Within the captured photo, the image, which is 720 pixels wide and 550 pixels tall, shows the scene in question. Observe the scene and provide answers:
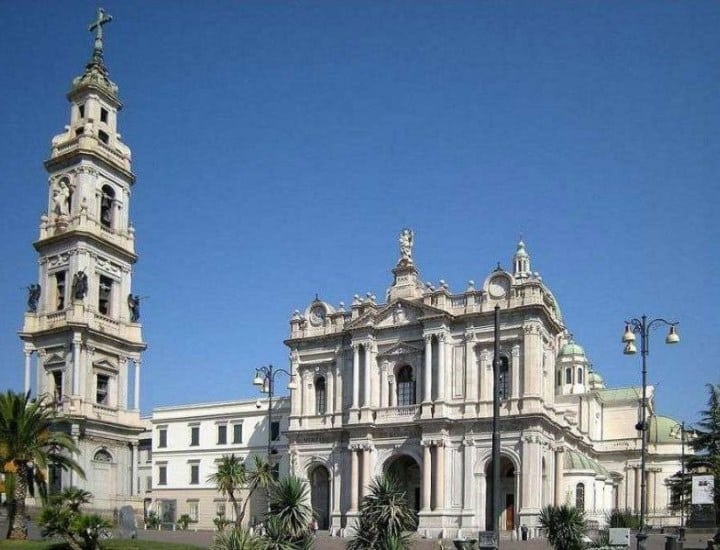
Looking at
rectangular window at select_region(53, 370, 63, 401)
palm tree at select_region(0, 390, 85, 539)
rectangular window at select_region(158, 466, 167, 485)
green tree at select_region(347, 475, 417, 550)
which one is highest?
rectangular window at select_region(53, 370, 63, 401)

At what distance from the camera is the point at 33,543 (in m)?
34.2

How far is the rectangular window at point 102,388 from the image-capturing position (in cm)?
5575

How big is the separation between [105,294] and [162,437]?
976 inches

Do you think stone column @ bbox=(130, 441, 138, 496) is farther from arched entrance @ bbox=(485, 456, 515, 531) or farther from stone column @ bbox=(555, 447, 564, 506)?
stone column @ bbox=(555, 447, 564, 506)

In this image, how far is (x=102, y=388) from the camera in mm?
56156

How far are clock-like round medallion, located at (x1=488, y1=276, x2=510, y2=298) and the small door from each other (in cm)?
1326

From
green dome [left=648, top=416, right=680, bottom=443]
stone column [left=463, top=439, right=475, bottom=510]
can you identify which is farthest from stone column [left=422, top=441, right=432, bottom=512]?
green dome [left=648, top=416, right=680, bottom=443]

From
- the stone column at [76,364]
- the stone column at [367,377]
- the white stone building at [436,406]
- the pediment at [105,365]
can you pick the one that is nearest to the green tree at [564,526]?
the white stone building at [436,406]

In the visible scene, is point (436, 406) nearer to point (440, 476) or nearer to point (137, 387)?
point (440, 476)

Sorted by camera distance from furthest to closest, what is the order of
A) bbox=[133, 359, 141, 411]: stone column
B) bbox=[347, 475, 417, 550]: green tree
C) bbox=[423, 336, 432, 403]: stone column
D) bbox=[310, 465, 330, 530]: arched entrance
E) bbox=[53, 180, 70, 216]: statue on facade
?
1. bbox=[310, 465, 330, 530]: arched entrance
2. bbox=[423, 336, 432, 403]: stone column
3. bbox=[133, 359, 141, 411]: stone column
4. bbox=[53, 180, 70, 216]: statue on facade
5. bbox=[347, 475, 417, 550]: green tree

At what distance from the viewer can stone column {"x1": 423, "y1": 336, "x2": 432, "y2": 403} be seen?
198 ft

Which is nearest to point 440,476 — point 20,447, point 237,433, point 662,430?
point 237,433

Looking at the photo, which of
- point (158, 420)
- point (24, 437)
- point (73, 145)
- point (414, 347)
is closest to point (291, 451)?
point (414, 347)

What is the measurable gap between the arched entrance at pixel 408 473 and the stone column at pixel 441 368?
18.0ft
